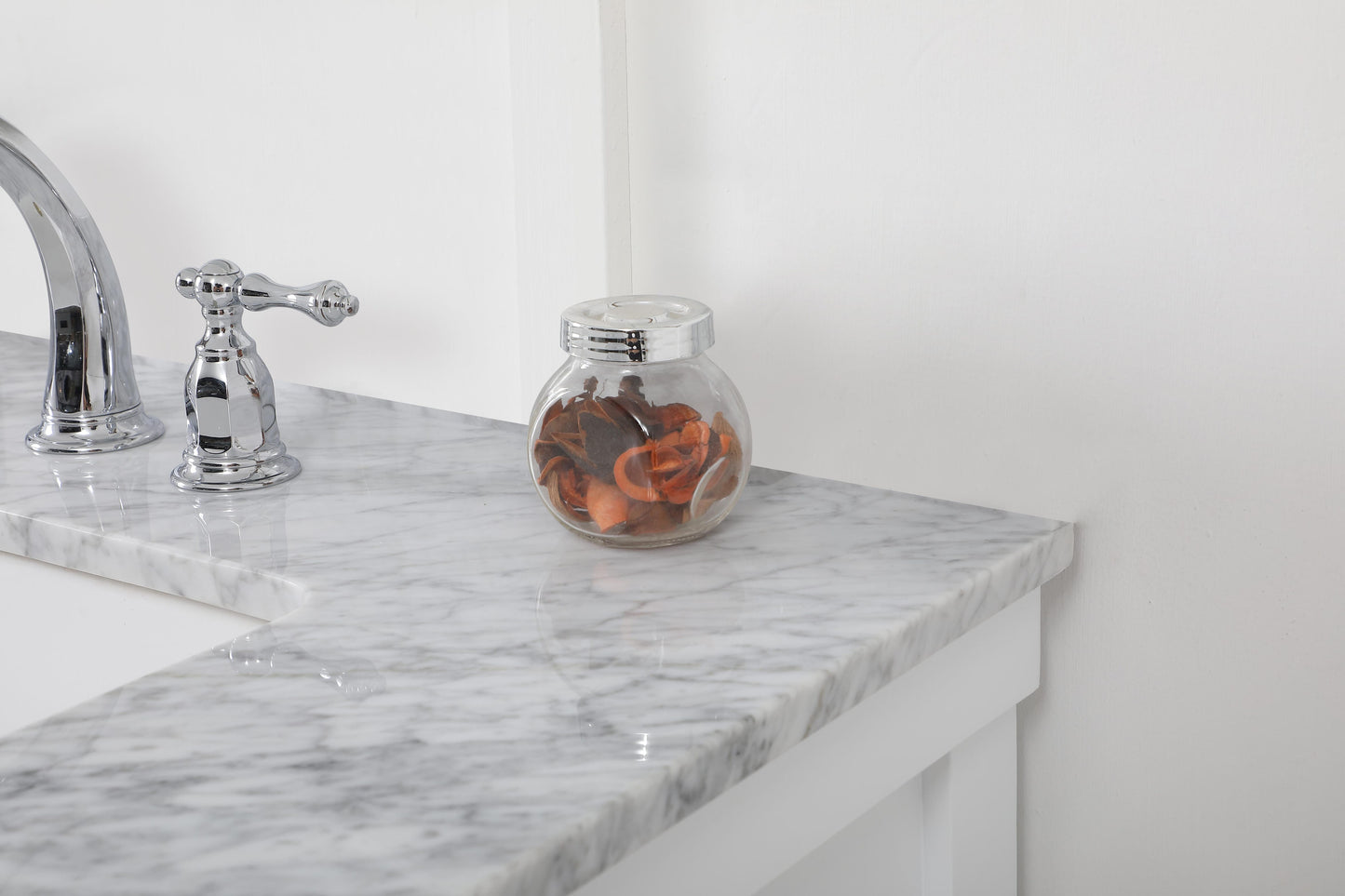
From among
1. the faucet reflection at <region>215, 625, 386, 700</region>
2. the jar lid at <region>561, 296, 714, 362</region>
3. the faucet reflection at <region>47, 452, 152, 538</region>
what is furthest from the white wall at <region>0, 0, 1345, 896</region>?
the faucet reflection at <region>215, 625, 386, 700</region>

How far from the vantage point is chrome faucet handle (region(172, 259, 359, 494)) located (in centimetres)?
82

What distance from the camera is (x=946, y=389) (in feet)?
2.52

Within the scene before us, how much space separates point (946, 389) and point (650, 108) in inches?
10.6

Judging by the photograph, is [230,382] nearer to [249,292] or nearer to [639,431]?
[249,292]

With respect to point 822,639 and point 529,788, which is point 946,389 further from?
point 529,788

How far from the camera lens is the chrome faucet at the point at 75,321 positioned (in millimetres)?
902

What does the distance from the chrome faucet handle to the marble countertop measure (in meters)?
0.02

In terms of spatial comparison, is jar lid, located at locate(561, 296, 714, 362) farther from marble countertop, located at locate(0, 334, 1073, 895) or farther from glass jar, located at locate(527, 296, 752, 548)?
marble countertop, located at locate(0, 334, 1073, 895)

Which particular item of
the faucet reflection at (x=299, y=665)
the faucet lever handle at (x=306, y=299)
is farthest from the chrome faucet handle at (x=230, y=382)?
the faucet reflection at (x=299, y=665)

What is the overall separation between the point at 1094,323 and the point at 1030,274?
0.15 ft

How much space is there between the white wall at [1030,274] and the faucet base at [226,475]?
0.18 metres

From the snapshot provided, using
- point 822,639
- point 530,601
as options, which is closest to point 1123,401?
point 822,639

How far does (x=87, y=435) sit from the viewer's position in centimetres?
92

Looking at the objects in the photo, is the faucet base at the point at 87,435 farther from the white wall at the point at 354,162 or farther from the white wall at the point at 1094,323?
the white wall at the point at 1094,323
